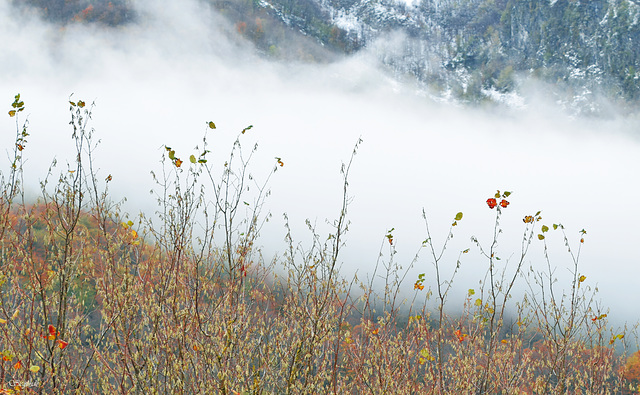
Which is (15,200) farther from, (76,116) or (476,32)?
(476,32)

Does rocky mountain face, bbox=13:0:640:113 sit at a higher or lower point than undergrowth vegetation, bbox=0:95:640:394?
higher

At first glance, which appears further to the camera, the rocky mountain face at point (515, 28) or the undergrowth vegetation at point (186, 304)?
the rocky mountain face at point (515, 28)

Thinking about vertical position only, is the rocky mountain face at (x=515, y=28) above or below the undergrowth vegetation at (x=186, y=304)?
above

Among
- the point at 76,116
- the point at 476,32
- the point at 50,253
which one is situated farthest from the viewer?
the point at 476,32

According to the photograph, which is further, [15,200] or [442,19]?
[442,19]

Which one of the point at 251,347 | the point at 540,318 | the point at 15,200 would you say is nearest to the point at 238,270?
the point at 251,347

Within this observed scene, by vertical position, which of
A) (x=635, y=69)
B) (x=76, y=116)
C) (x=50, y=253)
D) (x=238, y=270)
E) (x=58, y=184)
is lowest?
(x=50, y=253)

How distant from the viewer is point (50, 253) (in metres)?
3.45

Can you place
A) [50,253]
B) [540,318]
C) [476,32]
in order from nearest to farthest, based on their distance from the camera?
1. [50,253]
2. [540,318]
3. [476,32]

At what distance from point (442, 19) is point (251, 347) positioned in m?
221

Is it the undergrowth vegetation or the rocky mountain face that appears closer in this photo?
the undergrowth vegetation

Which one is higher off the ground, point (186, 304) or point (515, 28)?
point (515, 28)

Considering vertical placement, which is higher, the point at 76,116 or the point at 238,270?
the point at 76,116

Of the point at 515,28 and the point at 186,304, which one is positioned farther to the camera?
the point at 515,28
